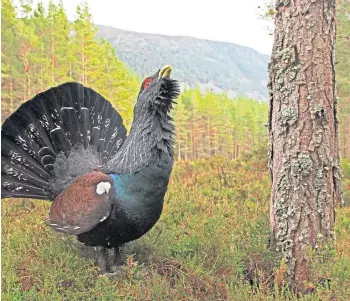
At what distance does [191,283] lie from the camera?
4.01 metres

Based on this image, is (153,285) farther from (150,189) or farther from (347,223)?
(347,223)

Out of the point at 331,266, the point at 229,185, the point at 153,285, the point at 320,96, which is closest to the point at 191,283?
the point at 153,285

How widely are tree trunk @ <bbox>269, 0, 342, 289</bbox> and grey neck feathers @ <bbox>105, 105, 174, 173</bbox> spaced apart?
124 cm

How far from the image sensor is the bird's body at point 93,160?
152 inches

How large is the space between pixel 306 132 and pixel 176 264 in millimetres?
1936

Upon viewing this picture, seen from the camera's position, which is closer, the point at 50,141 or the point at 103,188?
the point at 103,188

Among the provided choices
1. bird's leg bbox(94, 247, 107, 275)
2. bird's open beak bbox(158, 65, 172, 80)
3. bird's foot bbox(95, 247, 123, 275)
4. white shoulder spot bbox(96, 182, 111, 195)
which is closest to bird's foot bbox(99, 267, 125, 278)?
bird's foot bbox(95, 247, 123, 275)

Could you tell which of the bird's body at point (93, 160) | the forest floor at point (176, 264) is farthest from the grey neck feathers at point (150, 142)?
the forest floor at point (176, 264)

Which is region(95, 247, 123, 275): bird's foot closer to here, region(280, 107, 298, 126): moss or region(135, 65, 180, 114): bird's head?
region(135, 65, 180, 114): bird's head

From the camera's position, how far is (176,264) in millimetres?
4348

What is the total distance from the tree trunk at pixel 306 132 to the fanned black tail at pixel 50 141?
223cm

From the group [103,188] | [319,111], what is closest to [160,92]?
[103,188]

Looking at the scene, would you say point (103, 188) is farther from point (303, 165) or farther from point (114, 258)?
point (303, 165)

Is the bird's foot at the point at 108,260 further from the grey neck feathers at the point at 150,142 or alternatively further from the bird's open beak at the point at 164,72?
the bird's open beak at the point at 164,72
